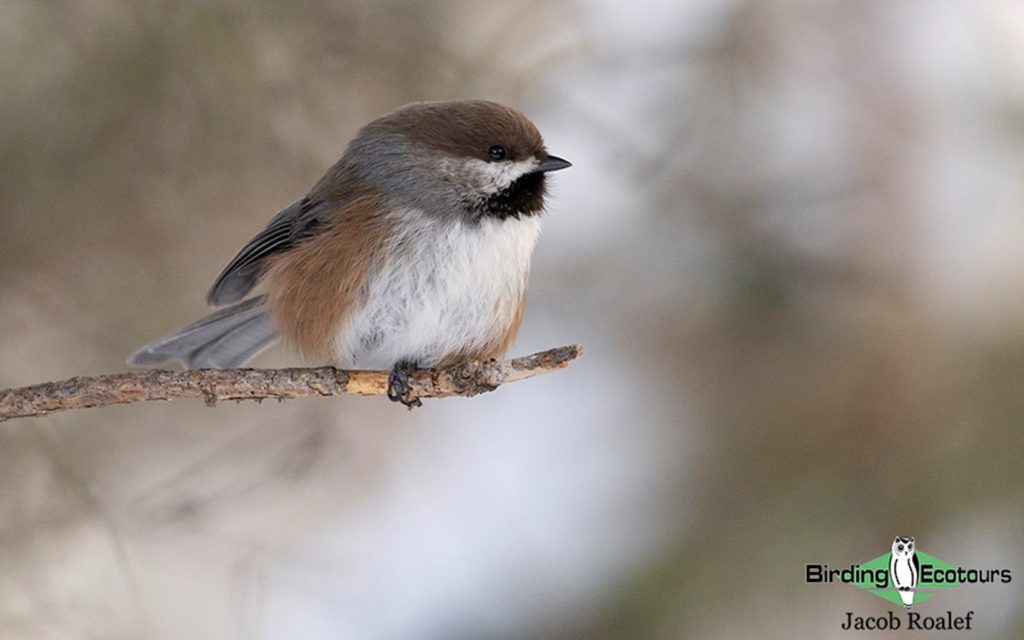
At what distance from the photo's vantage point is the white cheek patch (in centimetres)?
342

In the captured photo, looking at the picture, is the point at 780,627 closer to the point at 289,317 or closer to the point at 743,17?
the point at 289,317

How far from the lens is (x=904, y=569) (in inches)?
149

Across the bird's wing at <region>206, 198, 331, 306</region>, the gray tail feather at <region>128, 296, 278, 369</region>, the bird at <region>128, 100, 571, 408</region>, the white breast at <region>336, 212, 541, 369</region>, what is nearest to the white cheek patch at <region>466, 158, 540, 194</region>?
the bird at <region>128, 100, 571, 408</region>

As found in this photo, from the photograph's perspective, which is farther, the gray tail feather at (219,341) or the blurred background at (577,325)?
the blurred background at (577,325)

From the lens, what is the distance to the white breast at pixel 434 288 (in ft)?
10.9

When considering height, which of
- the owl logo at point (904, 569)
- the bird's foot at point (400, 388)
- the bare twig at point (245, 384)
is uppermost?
the bird's foot at point (400, 388)

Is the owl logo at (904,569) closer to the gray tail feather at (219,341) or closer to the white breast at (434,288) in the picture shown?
the white breast at (434,288)

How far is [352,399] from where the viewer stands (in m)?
4.74

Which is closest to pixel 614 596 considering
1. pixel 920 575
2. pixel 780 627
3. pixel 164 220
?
pixel 780 627

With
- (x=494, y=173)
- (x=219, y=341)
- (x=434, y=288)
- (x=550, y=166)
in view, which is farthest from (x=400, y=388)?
(x=219, y=341)

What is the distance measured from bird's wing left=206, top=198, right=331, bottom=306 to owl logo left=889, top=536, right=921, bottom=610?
8.11ft

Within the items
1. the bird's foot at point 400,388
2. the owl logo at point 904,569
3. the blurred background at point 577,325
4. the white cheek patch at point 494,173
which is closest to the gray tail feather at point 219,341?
the blurred background at point 577,325

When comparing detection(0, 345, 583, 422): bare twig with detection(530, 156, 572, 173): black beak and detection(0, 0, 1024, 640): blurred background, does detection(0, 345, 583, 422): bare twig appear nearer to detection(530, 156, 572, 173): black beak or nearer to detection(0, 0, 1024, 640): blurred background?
detection(530, 156, 572, 173): black beak

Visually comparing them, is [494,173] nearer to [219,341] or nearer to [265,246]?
[265,246]
